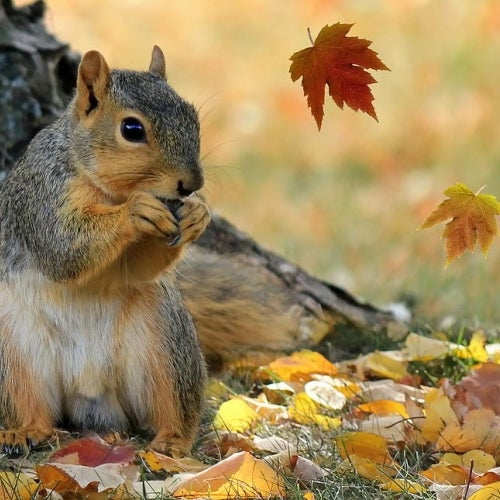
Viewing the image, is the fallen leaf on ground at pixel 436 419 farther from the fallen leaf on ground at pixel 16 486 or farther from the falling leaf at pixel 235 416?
the fallen leaf on ground at pixel 16 486

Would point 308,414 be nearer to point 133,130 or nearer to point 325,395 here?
point 325,395

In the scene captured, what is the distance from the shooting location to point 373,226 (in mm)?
4820

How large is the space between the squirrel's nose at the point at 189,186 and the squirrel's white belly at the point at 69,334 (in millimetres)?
357

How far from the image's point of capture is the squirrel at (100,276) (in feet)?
7.20

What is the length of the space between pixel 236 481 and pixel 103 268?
20.9 inches

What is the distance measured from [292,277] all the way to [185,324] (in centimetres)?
95

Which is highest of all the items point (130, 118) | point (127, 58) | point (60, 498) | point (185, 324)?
point (127, 58)

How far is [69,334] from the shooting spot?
236cm

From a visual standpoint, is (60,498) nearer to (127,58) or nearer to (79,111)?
(79,111)

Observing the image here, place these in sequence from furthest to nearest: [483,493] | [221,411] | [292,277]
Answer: [292,277] < [221,411] < [483,493]

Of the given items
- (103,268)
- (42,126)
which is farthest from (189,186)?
(42,126)

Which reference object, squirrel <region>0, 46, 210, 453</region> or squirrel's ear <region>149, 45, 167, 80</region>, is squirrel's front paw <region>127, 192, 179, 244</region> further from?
squirrel's ear <region>149, 45, 167, 80</region>

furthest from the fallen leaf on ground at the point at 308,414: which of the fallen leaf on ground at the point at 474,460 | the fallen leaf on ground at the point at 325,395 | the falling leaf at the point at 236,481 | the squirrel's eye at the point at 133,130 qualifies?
the squirrel's eye at the point at 133,130

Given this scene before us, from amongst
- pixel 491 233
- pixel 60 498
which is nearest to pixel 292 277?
pixel 491 233
